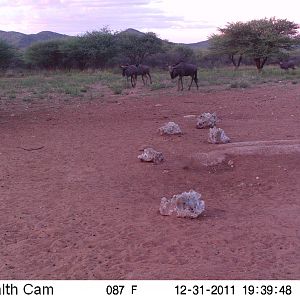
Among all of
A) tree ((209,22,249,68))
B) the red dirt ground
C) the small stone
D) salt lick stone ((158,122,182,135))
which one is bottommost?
the red dirt ground

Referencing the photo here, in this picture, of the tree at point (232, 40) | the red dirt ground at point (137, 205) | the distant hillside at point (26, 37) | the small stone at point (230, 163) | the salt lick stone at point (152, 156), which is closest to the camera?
the red dirt ground at point (137, 205)

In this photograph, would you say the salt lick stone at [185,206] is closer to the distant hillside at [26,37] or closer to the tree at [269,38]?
the tree at [269,38]

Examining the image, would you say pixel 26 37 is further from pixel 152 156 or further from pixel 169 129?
pixel 152 156

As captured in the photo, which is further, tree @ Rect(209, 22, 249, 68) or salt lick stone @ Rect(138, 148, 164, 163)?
tree @ Rect(209, 22, 249, 68)

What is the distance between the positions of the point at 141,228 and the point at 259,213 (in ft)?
4.95

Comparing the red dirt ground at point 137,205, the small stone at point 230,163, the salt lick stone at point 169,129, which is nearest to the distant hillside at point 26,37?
the red dirt ground at point 137,205

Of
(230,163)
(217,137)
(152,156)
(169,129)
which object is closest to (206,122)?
(169,129)

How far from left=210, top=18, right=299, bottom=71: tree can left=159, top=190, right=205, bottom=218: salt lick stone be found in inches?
1267

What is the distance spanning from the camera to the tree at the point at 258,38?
3825cm

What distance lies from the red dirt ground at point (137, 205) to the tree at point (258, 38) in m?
25.6

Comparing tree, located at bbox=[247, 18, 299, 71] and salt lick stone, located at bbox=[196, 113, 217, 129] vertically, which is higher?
tree, located at bbox=[247, 18, 299, 71]

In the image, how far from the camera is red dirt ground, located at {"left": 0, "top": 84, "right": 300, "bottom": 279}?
16.9 feet

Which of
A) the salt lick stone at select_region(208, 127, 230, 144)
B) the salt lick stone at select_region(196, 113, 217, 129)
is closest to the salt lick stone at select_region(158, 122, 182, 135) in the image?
the salt lick stone at select_region(196, 113, 217, 129)

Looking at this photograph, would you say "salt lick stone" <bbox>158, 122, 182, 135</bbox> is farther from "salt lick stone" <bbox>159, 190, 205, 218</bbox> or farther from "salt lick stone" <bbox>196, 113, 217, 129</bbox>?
"salt lick stone" <bbox>159, 190, 205, 218</bbox>
